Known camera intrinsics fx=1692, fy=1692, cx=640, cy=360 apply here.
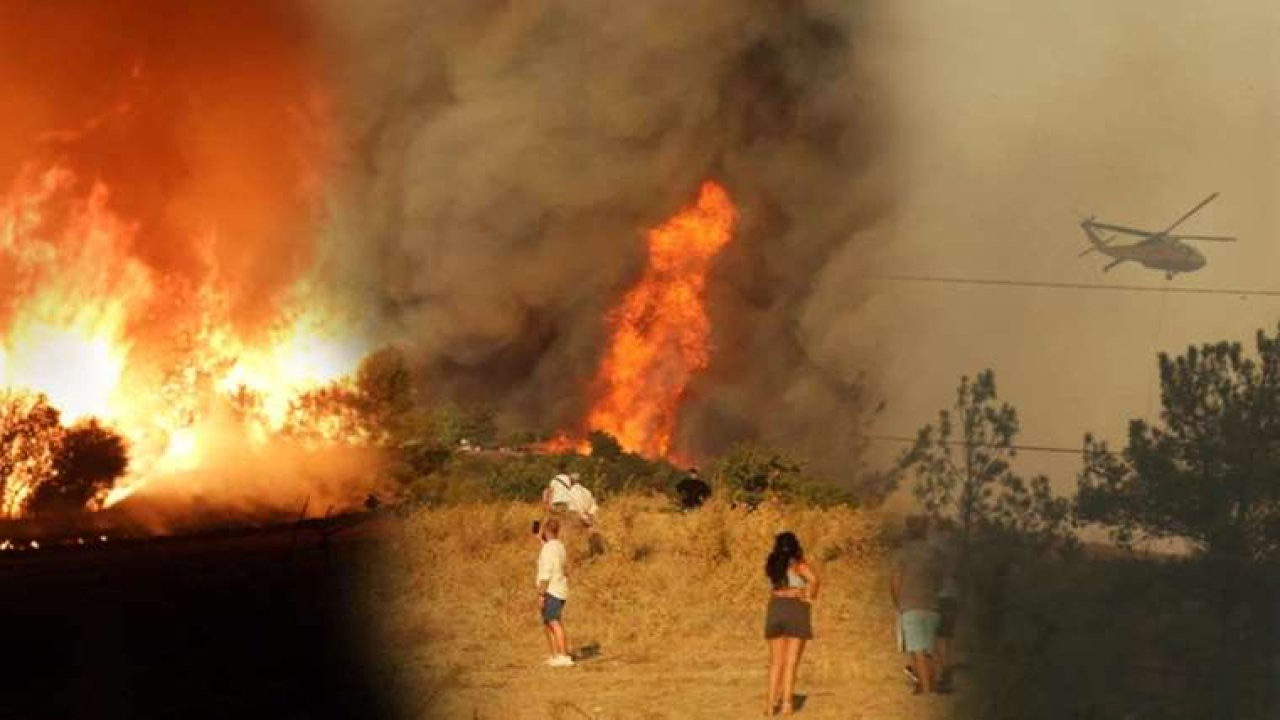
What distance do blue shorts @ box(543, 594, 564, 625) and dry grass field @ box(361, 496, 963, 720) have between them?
514 millimetres

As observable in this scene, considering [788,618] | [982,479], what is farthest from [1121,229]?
[788,618]

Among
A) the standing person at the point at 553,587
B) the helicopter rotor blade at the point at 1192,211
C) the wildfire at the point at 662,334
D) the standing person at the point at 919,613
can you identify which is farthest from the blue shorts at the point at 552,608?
the wildfire at the point at 662,334

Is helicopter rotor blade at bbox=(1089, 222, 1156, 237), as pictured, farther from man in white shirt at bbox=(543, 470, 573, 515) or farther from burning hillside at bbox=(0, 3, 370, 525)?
burning hillside at bbox=(0, 3, 370, 525)

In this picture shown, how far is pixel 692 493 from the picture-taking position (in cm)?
2886

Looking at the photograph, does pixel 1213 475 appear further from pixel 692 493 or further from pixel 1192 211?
pixel 692 493

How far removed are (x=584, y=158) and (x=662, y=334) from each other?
447cm

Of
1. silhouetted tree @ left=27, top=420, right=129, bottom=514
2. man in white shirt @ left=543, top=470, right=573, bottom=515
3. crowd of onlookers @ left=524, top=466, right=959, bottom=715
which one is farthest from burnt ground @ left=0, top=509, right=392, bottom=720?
silhouetted tree @ left=27, top=420, right=129, bottom=514

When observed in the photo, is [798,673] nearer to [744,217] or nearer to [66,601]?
[66,601]

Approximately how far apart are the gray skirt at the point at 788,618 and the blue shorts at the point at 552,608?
318cm

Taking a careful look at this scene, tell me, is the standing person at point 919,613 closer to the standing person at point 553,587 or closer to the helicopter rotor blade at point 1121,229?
the standing person at point 553,587

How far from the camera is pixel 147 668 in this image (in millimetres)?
16375

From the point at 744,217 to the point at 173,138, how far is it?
13.0 meters

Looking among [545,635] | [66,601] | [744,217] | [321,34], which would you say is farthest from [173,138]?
[545,635]

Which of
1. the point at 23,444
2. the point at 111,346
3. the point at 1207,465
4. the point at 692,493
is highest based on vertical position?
the point at 111,346
